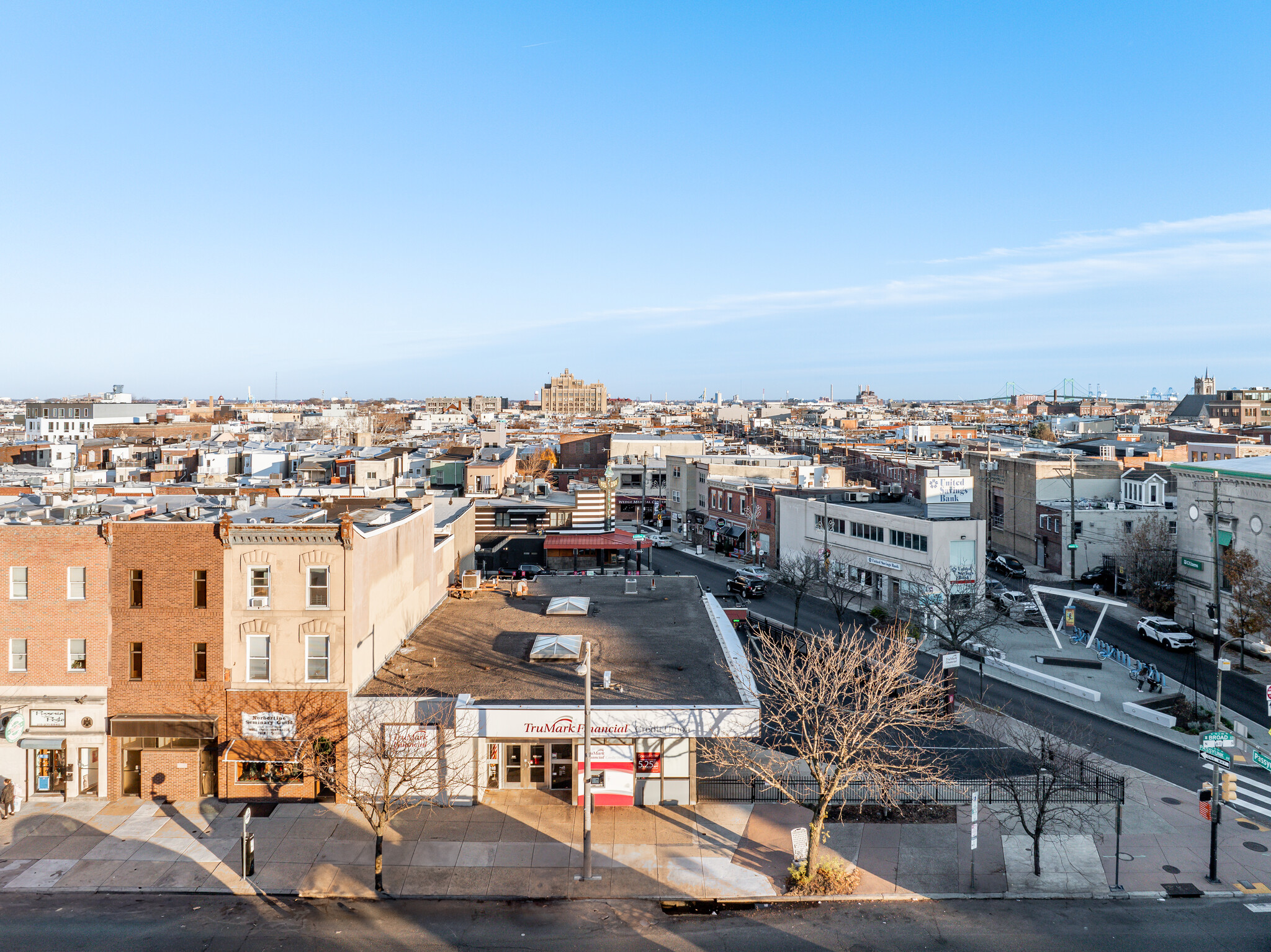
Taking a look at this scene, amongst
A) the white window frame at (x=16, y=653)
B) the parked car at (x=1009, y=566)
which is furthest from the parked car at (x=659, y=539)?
the white window frame at (x=16, y=653)

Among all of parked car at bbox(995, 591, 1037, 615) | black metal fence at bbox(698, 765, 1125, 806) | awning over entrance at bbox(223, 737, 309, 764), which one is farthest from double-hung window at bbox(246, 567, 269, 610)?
parked car at bbox(995, 591, 1037, 615)

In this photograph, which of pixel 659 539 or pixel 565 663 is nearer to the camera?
pixel 565 663

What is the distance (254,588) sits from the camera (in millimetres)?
27906

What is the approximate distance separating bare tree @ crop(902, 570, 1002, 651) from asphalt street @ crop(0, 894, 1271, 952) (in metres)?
20.0

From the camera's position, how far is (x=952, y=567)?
176ft

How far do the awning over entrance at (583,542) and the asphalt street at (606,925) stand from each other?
1795 inches

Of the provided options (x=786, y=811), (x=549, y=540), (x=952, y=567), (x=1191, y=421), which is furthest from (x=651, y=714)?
(x=1191, y=421)

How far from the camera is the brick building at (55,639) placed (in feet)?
91.5

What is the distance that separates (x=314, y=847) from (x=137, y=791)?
8.22 meters

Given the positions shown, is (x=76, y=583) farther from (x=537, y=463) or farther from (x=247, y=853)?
(x=537, y=463)

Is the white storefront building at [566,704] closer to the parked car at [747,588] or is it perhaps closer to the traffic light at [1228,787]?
the traffic light at [1228,787]

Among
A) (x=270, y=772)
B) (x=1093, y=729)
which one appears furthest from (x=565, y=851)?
(x=1093, y=729)

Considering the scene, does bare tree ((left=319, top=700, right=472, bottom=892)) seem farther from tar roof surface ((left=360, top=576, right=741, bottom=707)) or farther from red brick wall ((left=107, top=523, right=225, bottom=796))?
red brick wall ((left=107, top=523, right=225, bottom=796))

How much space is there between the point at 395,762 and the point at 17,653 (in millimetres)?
14176
